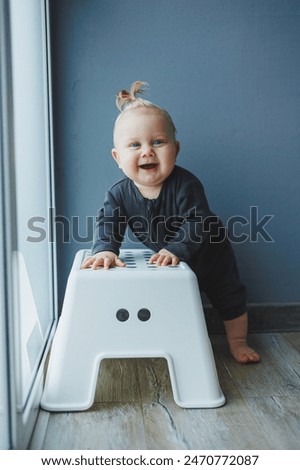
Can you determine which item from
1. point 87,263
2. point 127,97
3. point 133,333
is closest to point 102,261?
point 87,263

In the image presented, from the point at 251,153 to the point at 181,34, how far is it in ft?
1.12

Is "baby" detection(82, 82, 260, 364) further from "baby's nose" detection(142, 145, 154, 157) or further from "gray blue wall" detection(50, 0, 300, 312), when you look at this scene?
"gray blue wall" detection(50, 0, 300, 312)

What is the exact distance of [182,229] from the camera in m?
1.28

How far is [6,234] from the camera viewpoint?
84 centimetres

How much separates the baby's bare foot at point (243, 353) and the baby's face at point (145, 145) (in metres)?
0.42

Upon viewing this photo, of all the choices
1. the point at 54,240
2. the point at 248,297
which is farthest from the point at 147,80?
the point at 248,297

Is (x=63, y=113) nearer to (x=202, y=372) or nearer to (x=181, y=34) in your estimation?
(x=181, y=34)

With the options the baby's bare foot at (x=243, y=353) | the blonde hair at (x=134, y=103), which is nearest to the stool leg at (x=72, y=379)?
the baby's bare foot at (x=243, y=353)

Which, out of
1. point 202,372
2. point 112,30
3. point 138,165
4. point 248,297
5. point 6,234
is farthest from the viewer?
point 248,297

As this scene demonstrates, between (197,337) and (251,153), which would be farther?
(251,153)

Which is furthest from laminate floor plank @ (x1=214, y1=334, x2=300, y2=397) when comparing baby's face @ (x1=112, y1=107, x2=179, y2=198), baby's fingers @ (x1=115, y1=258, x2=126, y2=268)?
baby's face @ (x1=112, y1=107, x2=179, y2=198)
